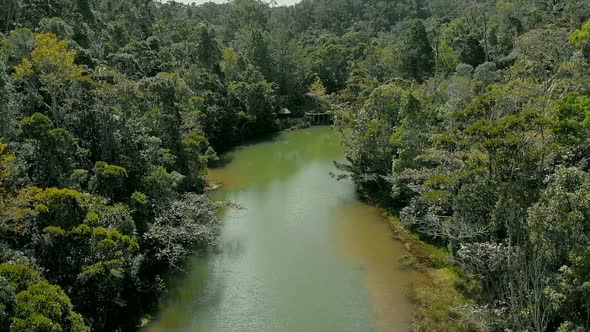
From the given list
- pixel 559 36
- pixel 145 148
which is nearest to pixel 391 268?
pixel 145 148

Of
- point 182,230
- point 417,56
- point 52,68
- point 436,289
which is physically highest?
point 417,56

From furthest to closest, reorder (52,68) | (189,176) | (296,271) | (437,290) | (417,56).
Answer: (417,56)
(189,176)
(296,271)
(52,68)
(437,290)

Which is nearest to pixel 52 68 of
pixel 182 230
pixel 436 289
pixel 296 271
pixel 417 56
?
pixel 182 230

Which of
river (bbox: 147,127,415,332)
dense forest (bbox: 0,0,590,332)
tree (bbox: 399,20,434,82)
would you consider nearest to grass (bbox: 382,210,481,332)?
dense forest (bbox: 0,0,590,332)

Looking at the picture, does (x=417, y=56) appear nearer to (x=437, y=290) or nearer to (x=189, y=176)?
(x=189, y=176)

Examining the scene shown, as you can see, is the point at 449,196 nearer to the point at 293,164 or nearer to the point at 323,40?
the point at 293,164

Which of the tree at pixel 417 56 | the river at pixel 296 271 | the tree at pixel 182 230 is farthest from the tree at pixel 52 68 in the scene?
the tree at pixel 417 56

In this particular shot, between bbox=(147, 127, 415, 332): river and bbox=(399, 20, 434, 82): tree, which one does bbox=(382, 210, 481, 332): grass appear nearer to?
bbox=(147, 127, 415, 332): river
